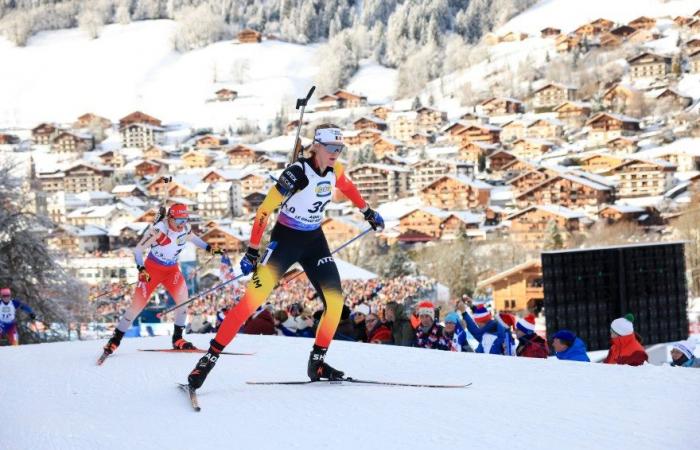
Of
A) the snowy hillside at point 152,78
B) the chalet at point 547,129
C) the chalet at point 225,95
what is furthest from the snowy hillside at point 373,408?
the chalet at point 225,95

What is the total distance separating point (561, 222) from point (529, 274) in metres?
18.0

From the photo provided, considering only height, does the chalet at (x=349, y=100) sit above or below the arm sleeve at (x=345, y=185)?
below

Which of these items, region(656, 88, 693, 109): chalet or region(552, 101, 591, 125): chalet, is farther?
region(552, 101, 591, 125): chalet

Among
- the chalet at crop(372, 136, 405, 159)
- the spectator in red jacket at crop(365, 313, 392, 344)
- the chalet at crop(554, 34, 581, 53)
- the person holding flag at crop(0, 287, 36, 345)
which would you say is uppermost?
the spectator in red jacket at crop(365, 313, 392, 344)

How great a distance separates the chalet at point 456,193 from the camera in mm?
56000

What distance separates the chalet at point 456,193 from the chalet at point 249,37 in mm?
58605

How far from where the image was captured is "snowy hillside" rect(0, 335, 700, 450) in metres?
3.08

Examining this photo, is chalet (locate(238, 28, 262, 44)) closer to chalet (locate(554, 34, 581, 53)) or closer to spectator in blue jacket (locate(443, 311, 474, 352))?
chalet (locate(554, 34, 581, 53))

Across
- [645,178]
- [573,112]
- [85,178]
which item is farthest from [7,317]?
[85,178]

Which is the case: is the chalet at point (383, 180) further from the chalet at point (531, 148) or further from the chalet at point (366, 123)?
the chalet at point (366, 123)

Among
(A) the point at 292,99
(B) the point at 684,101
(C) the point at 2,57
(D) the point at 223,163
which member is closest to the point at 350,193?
(B) the point at 684,101

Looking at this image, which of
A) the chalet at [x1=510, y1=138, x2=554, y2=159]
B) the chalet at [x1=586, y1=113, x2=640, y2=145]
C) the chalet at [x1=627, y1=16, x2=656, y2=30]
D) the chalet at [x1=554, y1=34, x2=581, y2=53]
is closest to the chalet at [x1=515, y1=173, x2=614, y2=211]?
the chalet at [x1=510, y1=138, x2=554, y2=159]

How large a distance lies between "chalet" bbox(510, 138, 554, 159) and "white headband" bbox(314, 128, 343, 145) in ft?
203

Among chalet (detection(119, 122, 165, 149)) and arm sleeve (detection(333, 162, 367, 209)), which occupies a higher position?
arm sleeve (detection(333, 162, 367, 209))
